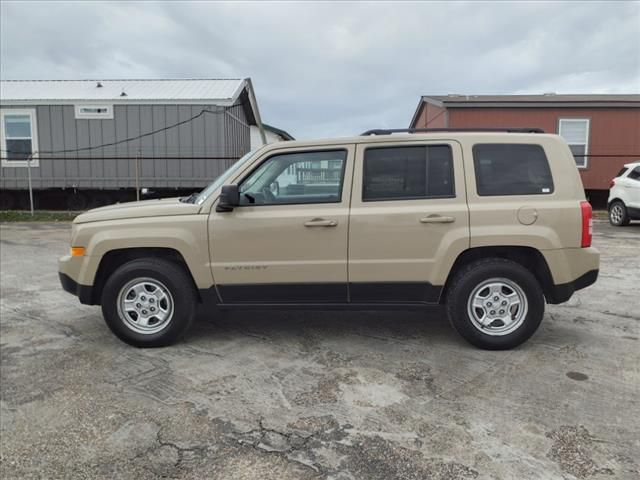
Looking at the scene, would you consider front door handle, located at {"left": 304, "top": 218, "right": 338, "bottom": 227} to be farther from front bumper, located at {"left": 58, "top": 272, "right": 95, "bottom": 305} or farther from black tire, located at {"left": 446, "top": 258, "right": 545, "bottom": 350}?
front bumper, located at {"left": 58, "top": 272, "right": 95, "bottom": 305}

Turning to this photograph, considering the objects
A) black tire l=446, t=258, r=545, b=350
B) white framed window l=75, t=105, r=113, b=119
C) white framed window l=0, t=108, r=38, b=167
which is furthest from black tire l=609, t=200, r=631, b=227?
white framed window l=0, t=108, r=38, b=167

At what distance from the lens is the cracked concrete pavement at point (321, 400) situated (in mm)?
2654

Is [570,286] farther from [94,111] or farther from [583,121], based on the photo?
[94,111]

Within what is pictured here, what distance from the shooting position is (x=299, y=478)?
2508 millimetres

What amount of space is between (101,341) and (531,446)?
364 cm

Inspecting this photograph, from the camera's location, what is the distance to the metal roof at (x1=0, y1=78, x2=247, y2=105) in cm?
1609

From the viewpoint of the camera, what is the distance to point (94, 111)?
1628 cm

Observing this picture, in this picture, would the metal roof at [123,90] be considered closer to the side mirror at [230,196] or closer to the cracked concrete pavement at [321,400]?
the cracked concrete pavement at [321,400]

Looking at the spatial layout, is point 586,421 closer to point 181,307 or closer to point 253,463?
point 253,463

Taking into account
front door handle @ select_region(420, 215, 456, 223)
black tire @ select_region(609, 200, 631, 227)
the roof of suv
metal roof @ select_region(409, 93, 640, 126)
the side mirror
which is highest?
metal roof @ select_region(409, 93, 640, 126)

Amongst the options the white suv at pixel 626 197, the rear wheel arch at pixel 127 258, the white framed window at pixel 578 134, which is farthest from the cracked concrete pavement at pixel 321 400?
the white framed window at pixel 578 134

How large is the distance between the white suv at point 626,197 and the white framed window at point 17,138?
17121 mm

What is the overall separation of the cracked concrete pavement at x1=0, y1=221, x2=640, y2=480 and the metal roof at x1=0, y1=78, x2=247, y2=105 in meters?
12.2

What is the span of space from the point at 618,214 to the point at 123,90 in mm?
15232
